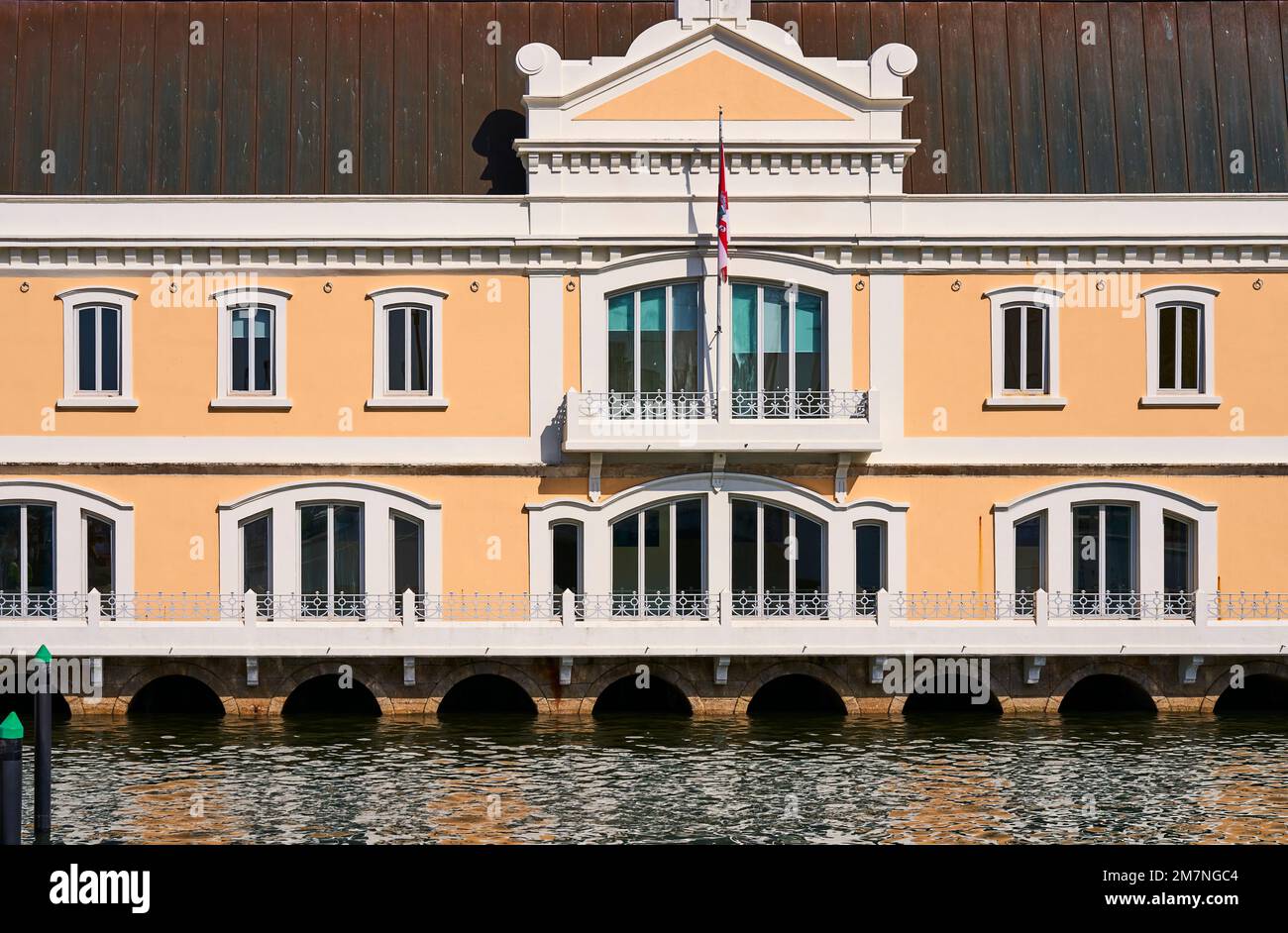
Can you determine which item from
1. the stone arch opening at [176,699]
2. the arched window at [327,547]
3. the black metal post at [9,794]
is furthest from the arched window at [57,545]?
the black metal post at [9,794]

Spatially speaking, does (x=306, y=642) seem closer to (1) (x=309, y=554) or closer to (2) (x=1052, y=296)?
(1) (x=309, y=554)

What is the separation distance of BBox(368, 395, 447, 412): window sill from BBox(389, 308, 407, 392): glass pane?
1.34 feet

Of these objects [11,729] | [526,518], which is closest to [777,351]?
[526,518]

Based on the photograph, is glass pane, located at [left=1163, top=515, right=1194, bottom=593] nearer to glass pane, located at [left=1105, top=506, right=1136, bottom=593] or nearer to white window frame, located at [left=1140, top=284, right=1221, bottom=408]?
glass pane, located at [left=1105, top=506, right=1136, bottom=593]

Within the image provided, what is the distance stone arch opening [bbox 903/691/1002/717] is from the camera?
124ft

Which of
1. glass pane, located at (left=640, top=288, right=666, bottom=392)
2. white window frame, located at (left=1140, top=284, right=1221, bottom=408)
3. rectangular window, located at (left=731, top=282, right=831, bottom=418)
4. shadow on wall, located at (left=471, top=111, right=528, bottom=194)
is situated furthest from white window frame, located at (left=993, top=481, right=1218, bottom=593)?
shadow on wall, located at (left=471, top=111, right=528, bottom=194)

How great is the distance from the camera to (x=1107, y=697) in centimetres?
4047

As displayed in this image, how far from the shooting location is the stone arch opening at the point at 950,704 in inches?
1493

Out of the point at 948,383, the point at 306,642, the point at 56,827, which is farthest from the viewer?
the point at 948,383

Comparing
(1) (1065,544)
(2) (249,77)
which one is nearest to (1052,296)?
(1) (1065,544)

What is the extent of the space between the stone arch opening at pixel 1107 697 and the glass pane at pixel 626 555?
9.15m

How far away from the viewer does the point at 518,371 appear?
1511 inches

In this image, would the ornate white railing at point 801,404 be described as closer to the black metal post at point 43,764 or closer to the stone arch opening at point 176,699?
the stone arch opening at point 176,699

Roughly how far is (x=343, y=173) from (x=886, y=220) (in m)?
11.4
